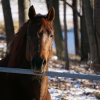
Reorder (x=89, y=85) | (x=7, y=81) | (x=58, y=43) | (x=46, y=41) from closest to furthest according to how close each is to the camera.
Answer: (x=46, y=41), (x=7, y=81), (x=89, y=85), (x=58, y=43)

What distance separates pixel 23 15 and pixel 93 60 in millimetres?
3616

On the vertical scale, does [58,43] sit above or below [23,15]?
below

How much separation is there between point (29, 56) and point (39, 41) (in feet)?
1.19

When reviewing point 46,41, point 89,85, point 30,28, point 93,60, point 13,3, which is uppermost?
point 13,3

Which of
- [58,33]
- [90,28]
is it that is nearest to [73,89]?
[90,28]

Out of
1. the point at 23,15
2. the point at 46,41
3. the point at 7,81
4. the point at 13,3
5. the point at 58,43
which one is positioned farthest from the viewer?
the point at 13,3

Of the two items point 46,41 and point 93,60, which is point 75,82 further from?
point 46,41

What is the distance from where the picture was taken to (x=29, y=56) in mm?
2543

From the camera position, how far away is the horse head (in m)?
2.13

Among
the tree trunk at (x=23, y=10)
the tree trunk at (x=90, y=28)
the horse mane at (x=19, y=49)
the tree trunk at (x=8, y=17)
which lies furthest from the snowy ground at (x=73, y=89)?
the tree trunk at (x=8, y=17)

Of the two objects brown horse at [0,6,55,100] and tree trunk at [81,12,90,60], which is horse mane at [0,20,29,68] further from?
tree trunk at [81,12,90,60]

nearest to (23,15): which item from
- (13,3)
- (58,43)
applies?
(58,43)

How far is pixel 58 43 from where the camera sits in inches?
420

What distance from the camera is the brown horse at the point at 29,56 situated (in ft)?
7.79
